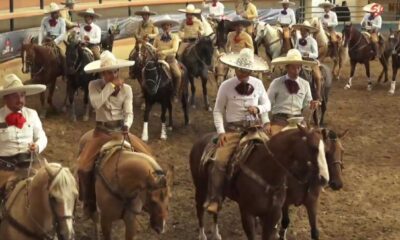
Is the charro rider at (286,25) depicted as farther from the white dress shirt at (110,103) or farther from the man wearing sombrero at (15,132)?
the man wearing sombrero at (15,132)

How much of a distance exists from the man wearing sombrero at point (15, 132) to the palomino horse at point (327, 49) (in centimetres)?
1438

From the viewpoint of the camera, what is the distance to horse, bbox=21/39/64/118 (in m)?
14.8

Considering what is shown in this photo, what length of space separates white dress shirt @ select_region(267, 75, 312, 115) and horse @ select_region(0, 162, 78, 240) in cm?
388

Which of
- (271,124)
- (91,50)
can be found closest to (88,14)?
(91,50)

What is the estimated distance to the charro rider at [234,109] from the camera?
7.46 m

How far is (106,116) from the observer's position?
7902 mm

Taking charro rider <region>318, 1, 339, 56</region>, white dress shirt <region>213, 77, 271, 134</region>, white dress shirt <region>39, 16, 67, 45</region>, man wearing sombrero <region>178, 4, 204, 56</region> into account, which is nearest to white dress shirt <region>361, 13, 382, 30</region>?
charro rider <region>318, 1, 339, 56</region>

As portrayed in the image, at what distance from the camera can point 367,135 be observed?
14.2m

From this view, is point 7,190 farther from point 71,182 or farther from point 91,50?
point 91,50

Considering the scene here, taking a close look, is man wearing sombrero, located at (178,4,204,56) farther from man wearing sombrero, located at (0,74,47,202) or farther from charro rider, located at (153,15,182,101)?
man wearing sombrero, located at (0,74,47,202)

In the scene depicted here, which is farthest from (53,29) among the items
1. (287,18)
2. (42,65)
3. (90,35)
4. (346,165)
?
(287,18)

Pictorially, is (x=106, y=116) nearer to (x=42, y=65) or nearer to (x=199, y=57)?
→ (x=42, y=65)

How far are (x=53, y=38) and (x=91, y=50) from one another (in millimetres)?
1195

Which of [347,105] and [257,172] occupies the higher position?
[257,172]
